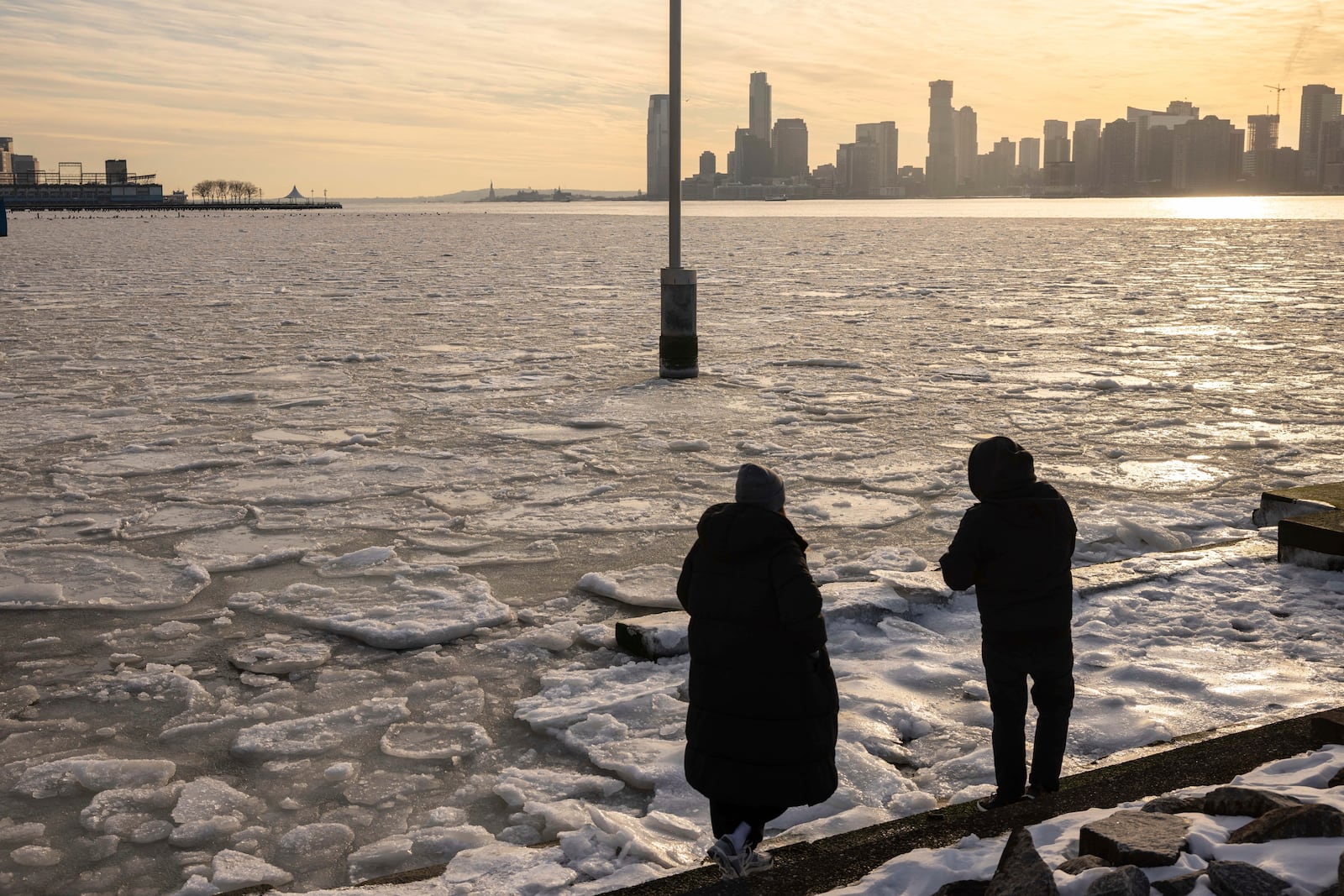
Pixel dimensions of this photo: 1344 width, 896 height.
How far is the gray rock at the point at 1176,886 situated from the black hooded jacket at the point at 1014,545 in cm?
90

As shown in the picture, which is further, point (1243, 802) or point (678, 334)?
point (678, 334)

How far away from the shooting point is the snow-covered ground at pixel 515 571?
369 cm

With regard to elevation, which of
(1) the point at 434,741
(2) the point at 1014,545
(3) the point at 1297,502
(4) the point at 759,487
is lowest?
(1) the point at 434,741

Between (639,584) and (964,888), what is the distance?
317 cm

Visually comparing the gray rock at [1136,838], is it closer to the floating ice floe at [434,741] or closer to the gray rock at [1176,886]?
the gray rock at [1176,886]

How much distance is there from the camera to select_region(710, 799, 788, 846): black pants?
3.12 metres

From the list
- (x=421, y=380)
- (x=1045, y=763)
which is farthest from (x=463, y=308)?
(x=1045, y=763)

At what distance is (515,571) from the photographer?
239 inches

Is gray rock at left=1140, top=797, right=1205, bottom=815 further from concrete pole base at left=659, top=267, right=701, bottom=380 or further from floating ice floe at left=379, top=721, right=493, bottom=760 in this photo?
concrete pole base at left=659, top=267, right=701, bottom=380

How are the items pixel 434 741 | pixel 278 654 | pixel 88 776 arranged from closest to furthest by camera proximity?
1. pixel 88 776
2. pixel 434 741
3. pixel 278 654

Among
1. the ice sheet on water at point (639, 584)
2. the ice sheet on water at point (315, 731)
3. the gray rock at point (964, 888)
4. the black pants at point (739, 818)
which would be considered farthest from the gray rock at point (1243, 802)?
the ice sheet on water at point (639, 584)

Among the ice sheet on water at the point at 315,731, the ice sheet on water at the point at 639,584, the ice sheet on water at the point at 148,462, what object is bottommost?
the ice sheet on water at the point at 315,731

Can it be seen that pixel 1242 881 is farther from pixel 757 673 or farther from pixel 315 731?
pixel 315 731

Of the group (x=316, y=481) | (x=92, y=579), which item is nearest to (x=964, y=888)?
(x=92, y=579)
